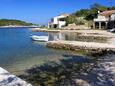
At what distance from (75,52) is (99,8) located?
63737 millimetres

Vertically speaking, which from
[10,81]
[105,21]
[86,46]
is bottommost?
[10,81]

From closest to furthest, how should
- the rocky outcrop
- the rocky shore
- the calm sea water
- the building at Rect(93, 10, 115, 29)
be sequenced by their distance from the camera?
the rocky outcrop < the calm sea water < the rocky shore < the building at Rect(93, 10, 115, 29)

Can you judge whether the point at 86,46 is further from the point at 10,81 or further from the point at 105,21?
the point at 105,21

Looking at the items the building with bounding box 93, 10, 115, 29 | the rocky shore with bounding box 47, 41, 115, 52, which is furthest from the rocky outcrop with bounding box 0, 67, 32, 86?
the building with bounding box 93, 10, 115, 29

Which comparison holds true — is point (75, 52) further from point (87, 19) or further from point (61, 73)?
point (87, 19)

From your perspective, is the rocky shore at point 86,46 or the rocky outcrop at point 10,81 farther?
the rocky shore at point 86,46

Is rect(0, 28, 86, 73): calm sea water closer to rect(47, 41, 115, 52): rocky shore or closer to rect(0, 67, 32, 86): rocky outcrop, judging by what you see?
rect(47, 41, 115, 52): rocky shore

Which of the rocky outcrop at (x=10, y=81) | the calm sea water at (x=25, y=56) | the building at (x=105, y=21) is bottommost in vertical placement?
the calm sea water at (x=25, y=56)

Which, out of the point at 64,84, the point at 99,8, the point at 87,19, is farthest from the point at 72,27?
the point at 64,84

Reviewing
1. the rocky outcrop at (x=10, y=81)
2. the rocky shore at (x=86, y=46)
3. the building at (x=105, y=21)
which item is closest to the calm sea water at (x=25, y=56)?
the rocky shore at (x=86, y=46)

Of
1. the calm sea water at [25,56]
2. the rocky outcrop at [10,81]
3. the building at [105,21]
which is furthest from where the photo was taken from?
the building at [105,21]

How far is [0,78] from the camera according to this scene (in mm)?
13773

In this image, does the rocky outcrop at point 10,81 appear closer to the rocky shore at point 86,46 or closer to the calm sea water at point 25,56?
the calm sea water at point 25,56

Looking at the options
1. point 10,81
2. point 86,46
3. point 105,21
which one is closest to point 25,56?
point 86,46
